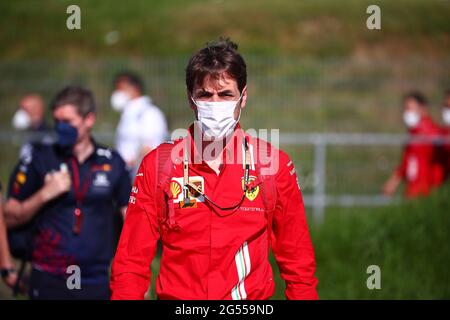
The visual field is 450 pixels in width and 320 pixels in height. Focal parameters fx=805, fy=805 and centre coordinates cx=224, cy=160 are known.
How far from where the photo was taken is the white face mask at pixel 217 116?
3959 mm

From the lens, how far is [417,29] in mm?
29281

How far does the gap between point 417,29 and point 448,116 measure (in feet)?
55.9

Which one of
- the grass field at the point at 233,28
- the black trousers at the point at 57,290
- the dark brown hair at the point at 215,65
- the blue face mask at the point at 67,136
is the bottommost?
the black trousers at the point at 57,290

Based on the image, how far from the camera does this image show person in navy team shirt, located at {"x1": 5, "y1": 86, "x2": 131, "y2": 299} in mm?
6094

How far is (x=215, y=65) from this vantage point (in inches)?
154

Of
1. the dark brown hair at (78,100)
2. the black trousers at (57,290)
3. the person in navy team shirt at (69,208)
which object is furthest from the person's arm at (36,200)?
the dark brown hair at (78,100)

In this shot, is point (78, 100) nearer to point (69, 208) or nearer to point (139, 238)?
point (69, 208)

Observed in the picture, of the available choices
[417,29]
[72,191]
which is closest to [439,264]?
[72,191]

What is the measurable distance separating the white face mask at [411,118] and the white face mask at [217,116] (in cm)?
949

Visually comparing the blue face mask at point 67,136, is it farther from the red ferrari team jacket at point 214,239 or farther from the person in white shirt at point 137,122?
the person in white shirt at point 137,122

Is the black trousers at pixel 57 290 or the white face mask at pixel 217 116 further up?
the white face mask at pixel 217 116

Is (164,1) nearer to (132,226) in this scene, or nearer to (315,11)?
(315,11)

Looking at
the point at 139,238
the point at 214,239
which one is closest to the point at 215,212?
the point at 214,239
